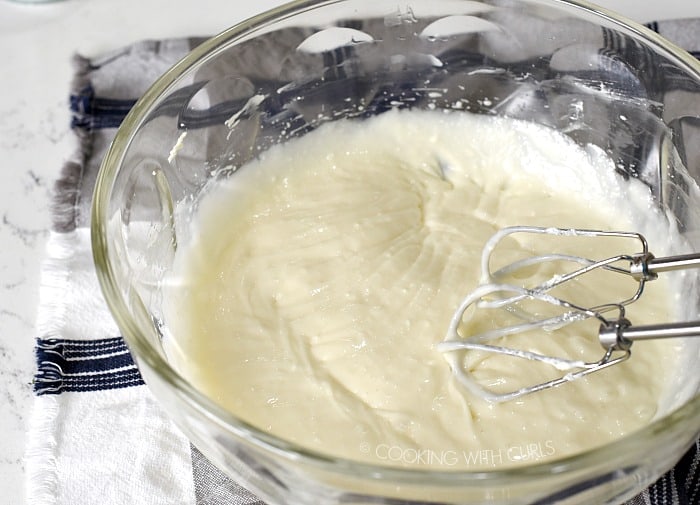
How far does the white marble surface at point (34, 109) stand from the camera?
1.39m

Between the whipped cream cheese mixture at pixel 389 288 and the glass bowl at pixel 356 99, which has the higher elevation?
the glass bowl at pixel 356 99

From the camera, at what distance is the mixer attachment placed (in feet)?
3.56

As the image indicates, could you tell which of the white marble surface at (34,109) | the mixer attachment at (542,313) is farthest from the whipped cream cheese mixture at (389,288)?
the white marble surface at (34,109)

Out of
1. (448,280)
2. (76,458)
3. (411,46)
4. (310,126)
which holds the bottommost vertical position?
(76,458)

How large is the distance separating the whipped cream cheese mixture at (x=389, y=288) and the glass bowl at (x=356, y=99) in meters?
0.04

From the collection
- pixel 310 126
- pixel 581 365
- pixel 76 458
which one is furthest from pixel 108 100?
pixel 581 365

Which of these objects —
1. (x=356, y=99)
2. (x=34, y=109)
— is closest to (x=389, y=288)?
(x=356, y=99)

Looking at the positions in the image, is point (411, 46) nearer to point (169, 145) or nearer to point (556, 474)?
point (169, 145)

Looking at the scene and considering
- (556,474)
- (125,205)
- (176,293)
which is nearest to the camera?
(556,474)

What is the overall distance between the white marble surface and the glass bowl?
29cm

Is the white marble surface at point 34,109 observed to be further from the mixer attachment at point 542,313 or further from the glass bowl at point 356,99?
the mixer attachment at point 542,313

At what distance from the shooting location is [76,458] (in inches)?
49.7

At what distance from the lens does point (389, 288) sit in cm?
130

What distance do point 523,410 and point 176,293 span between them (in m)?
0.53
